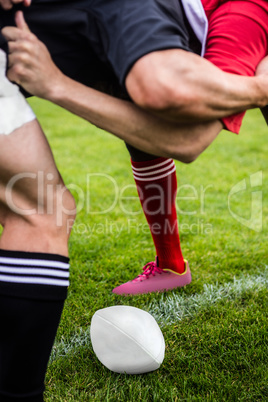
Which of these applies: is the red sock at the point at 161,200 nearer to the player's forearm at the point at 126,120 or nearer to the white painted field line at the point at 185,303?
the white painted field line at the point at 185,303

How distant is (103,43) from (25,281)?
0.61m

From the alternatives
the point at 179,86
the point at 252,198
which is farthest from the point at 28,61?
the point at 252,198

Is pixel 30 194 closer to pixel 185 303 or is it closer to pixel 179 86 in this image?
pixel 179 86

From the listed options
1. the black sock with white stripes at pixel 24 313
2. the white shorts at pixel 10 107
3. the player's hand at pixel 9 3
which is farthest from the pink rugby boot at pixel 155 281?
the player's hand at pixel 9 3

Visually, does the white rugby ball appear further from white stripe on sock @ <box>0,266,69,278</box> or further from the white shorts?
the white shorts

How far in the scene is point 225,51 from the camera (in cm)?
130

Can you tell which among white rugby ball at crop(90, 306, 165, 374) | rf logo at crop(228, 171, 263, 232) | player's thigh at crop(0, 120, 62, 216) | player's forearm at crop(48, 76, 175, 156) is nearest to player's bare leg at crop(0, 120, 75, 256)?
player's thigh at crop(0, 120, 62, 216)

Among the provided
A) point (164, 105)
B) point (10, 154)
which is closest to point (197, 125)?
point (164, 105)

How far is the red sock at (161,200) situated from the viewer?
2082mm

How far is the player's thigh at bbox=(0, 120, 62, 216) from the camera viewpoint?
1147 millimetres

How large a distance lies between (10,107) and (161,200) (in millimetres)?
1061

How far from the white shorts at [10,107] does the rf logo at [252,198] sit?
6.87 ft

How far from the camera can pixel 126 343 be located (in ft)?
5.30

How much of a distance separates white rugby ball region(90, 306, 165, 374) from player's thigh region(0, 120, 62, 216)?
2.08 feet
